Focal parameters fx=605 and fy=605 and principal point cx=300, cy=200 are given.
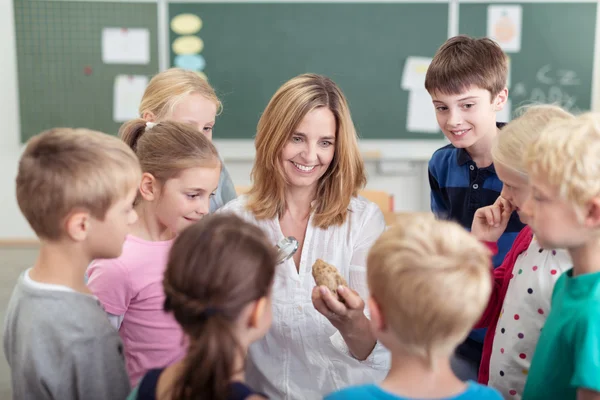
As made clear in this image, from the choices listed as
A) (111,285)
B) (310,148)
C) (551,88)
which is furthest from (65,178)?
(551,88)

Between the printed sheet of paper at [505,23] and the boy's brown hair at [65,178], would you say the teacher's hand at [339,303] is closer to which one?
the boy's brown hair at [65,178]

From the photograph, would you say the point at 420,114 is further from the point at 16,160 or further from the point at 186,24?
the point at 16,160

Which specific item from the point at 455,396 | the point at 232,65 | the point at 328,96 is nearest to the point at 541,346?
the point at 455,396

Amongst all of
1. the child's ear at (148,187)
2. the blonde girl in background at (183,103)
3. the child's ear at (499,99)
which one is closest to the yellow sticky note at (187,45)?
the blonde girl in background at (183,103)

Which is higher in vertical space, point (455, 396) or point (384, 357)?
point (455, 396)

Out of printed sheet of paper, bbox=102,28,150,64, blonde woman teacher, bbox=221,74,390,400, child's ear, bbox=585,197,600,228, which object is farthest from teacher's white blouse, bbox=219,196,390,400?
printed sheet of paper, bbox=102,28,150,64

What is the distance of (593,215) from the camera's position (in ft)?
3.77

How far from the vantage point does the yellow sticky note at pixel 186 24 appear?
455cm

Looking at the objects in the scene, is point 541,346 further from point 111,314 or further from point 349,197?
point 111,314

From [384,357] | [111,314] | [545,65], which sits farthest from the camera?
[545,65]

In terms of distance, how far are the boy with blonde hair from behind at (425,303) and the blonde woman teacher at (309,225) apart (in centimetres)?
56

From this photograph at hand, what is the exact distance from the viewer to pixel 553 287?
53.7 inches

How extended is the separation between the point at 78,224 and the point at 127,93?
3619mm

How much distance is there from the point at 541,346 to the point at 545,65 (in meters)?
3.81
